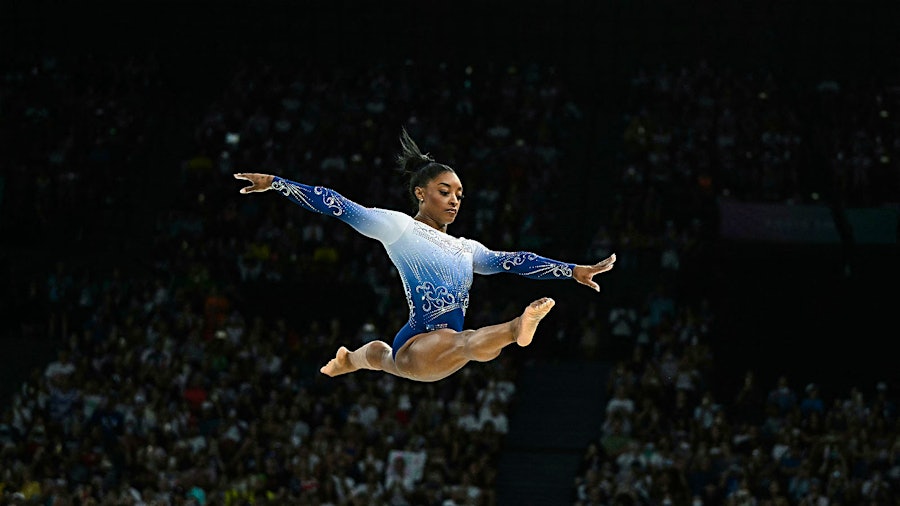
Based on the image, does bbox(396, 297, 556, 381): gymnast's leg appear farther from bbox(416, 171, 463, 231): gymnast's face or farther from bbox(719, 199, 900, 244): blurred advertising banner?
bbox(719, 199, 900, 244): blurred advertising banner

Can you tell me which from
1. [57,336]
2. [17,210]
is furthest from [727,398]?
[17,210]

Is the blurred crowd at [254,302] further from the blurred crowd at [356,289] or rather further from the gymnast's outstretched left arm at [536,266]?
the gymnast's outstretched left arm at [536,266]

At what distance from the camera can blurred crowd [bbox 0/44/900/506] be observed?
17.4 meters

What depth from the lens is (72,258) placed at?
2361 centimetres

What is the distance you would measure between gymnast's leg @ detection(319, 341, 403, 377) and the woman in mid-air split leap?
11 millimetres

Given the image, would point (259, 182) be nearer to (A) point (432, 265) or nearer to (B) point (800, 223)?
(A) point (432, 265)

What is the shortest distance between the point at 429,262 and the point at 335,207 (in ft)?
2.58

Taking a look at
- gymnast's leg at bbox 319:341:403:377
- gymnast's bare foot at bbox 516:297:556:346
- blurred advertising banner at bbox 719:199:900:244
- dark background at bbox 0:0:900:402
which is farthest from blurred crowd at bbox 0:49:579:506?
gymnast's bare foot at bbox 516:297:556:346

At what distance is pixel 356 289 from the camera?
20953 mm

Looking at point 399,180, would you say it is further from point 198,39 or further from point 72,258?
point 198,39

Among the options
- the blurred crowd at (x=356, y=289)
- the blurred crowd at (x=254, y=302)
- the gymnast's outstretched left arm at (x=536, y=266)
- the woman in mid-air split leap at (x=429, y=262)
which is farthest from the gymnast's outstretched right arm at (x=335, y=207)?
the blurred crowd at (x=254, y=302)

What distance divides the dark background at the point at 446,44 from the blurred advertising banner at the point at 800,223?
2.00 ft

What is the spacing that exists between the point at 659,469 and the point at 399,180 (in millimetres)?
8000

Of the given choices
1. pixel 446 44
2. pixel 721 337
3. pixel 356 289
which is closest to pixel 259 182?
pixel 721 337
